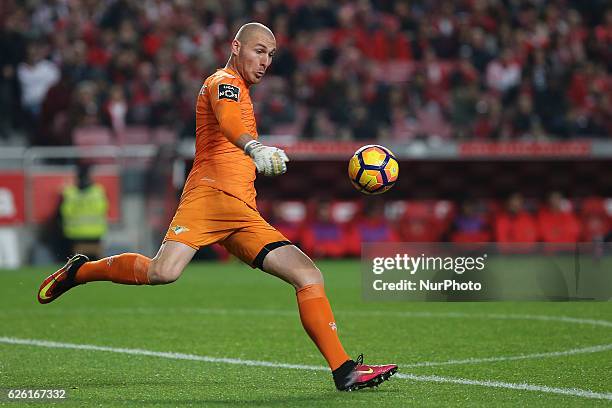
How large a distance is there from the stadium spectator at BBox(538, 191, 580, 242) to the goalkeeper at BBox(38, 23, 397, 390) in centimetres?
1256

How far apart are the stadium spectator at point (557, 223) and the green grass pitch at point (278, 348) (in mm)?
5932

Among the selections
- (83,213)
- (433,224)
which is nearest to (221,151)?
(83,213)

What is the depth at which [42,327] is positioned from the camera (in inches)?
395

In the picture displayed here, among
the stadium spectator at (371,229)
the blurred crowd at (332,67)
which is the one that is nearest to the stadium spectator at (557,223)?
the blurred crowd at (332,67)

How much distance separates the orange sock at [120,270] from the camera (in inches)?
272

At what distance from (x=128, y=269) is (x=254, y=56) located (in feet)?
4.74

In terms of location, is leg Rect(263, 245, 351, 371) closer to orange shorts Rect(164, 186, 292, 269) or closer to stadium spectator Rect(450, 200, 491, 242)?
orange shorts Rect(164, 186, 292, 269)

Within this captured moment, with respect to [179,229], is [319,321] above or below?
below

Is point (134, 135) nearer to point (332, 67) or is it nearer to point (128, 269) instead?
point (332, 67)

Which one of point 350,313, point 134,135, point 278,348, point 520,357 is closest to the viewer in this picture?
point 520,357

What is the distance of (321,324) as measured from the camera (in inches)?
260

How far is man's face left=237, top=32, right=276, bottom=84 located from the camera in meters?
6.82

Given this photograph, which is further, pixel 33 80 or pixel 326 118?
pixel 326 118

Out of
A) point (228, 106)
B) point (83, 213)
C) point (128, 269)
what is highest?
point (228, 106)
